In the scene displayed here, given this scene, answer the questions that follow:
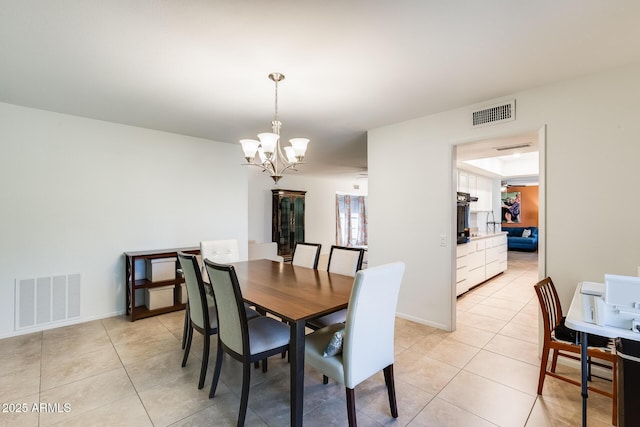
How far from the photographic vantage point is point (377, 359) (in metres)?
1.78

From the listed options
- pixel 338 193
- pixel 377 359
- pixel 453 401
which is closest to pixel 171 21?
pixel 377 359

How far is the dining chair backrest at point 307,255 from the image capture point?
3095 millimetres

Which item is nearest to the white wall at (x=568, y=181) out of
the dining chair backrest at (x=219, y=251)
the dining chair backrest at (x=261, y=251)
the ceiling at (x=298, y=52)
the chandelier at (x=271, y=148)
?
the ceiling at (x=298, y=52)

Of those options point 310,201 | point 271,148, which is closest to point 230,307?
point 271,148

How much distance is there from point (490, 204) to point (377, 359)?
22.4 ft

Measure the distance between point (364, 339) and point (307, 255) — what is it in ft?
5.34

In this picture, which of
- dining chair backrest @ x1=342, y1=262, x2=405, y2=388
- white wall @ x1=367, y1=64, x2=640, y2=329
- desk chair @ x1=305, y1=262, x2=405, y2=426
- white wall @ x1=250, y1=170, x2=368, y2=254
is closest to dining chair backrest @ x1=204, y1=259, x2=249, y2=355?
desk chair @ x1=305, y1=262, x2=405, y2=426

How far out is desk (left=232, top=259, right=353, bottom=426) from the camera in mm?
1599

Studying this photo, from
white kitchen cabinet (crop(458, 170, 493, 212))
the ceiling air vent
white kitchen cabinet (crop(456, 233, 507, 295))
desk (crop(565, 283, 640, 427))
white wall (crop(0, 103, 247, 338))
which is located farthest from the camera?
white kitchen cabinet (crop(458, 170, 493, 212))

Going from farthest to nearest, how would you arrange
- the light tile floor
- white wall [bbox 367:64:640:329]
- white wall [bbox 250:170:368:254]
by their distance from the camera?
1. white wall [bbox 250:170:368:254]
2. white wall [bbox 367:64:640:329]
3. the light tile floor

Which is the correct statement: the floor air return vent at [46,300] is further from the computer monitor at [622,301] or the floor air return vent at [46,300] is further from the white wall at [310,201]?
the computer monitor at [622,301]

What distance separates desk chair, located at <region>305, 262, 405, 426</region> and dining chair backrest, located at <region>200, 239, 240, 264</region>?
1.88 m

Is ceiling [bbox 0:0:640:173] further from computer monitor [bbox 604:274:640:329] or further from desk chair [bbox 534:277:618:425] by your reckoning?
desk chair [bbox 534:277:618:425]

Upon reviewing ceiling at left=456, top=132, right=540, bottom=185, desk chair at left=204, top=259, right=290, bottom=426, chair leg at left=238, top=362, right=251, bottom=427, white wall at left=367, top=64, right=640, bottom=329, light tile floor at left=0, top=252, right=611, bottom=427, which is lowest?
light tile floor at left=0, top=252, right=611, bottom=427
